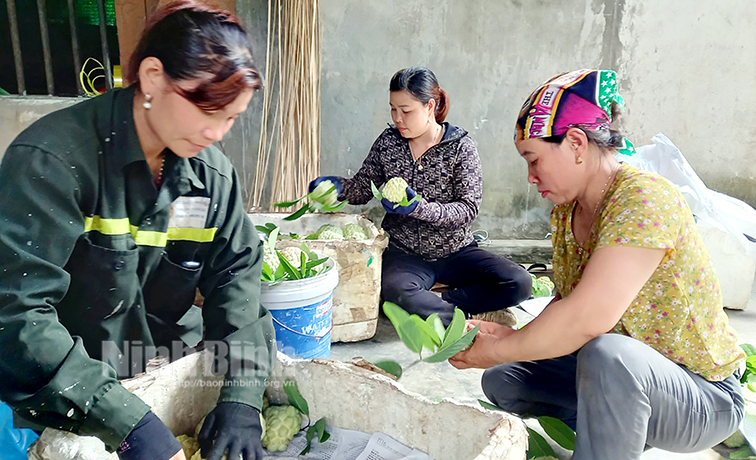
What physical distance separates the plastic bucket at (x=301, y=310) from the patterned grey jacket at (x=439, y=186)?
655mm

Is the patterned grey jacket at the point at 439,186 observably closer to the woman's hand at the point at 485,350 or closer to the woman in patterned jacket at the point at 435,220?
the woman in patterned jacket at the point at 435,220

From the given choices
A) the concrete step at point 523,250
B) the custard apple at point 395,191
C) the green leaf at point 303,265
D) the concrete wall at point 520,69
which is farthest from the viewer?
the concrete step at point 523,250

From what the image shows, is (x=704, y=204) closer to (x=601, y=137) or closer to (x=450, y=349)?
(x=601, y=137)

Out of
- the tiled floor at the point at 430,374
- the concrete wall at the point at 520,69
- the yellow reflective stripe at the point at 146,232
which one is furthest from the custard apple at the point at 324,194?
the yellow reflective stripe at the point at 146,232

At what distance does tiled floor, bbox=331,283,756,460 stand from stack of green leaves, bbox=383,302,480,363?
1.97ft

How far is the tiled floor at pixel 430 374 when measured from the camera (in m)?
1.94

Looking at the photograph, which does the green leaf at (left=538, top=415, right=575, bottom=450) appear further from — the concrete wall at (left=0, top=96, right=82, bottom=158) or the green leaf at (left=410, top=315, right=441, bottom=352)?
the concrete wall at (left=0, top=96, right=82, bottom=158)

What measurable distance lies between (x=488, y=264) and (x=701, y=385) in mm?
1383

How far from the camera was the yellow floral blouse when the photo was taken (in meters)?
1.40

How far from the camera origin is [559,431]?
5.90 ft

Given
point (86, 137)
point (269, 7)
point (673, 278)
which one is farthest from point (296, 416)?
point (269, 7)

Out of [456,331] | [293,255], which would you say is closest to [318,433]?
[456,331]

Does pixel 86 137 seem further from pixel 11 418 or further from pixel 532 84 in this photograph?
pixel 532 84

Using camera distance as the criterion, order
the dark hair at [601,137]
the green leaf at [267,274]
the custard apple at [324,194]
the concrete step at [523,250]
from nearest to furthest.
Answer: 1. the dark hair at [601,137]
2. the green leaf at [267,274]
3. the custard apple at [324,194]
4. the concrete step at [523,250]
